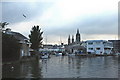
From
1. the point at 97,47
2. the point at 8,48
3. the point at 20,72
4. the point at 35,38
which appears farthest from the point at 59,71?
the point at 97,47

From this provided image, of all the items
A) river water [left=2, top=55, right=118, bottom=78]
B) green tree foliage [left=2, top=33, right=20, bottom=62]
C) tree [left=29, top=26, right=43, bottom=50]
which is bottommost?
river water [left=2, top=55, right=118, bottom=78]

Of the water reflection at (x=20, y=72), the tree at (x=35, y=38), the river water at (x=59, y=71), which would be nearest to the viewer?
the water reflection at (x=20, y=72)

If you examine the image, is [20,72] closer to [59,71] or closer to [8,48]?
[59,71]

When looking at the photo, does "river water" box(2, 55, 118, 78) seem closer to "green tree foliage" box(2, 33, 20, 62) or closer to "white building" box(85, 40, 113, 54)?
"green tree foliage" box(2, 33, 20, 62)

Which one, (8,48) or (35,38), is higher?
(35,38)

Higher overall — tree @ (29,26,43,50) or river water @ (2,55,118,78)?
tree @ (29,26,43,50)

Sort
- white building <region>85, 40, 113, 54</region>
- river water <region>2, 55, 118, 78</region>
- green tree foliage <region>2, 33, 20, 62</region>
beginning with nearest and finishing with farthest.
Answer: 1. river water <region>2, 55, 118, 78</region>
2. green tree foliage <region>2, 33, 20, 62</region>
3. white building <region>85, 40, 113, 54</region>

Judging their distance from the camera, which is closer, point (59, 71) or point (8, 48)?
point (59, 71)

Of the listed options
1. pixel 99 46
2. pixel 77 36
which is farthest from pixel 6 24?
pixel 77 36

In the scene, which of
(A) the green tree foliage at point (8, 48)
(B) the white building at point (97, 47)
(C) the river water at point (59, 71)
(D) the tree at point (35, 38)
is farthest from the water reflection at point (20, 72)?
(B) the white building at point (97, 47)

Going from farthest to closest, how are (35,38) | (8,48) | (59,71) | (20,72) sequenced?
(35,38) → (8,48) → (59,71) → (20,72)

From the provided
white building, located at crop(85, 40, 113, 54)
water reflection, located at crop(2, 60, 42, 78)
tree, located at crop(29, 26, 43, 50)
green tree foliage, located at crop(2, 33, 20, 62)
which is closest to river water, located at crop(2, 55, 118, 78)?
water reflection, located at crop(2, 60, 42, 78)

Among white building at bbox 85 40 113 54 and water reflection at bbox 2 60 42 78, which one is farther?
white building at bbox 85 40 113 54

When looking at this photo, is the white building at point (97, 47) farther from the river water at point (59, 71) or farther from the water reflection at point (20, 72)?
the water reflection at point (20, 72)
